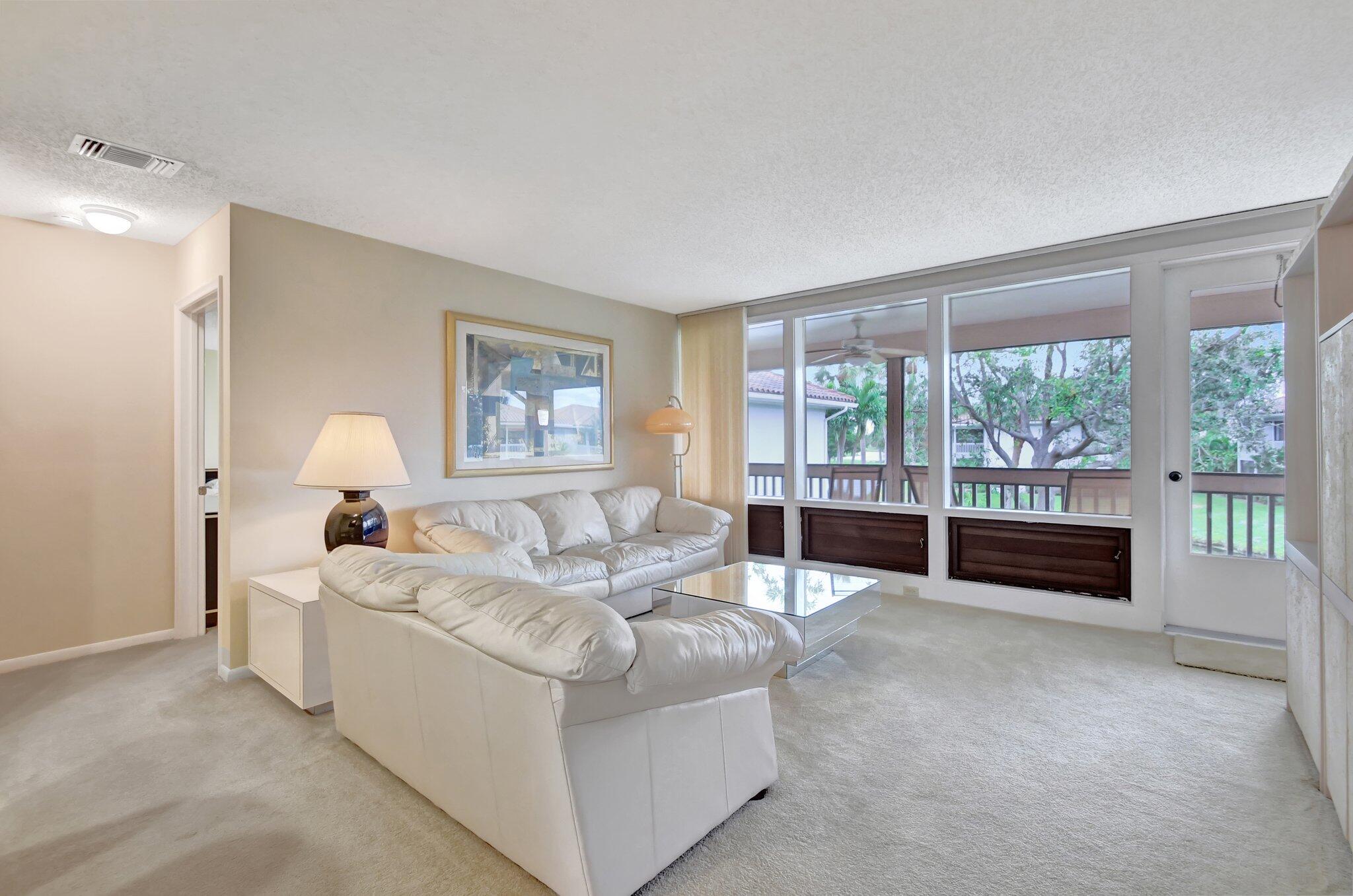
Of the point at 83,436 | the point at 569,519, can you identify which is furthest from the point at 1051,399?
the point at 83,436

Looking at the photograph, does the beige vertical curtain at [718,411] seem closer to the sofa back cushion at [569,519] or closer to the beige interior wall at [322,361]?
the sofa back cushion at [569,519]

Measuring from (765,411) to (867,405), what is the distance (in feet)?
3.52

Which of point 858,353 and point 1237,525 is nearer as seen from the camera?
point 1237,525

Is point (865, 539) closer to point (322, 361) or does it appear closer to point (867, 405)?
point (867, 405)

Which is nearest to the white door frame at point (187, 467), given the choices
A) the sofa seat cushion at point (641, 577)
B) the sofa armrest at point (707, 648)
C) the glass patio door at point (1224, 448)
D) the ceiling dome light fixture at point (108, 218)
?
the ceiling dome light fixture at point (108, 218)

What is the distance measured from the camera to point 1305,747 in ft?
7.71

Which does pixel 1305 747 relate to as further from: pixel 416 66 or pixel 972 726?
pixel 416 66

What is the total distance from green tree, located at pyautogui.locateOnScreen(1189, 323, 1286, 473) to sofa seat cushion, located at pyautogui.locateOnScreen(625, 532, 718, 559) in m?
3.21

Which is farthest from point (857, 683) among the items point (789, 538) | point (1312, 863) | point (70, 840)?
point (70, 840)

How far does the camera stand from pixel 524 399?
459 centimetres

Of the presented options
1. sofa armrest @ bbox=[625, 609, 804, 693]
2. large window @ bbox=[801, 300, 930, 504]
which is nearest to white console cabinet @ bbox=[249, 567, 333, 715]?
sofa armrest @ bbox=[625, 609, 804, 693]

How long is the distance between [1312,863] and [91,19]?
4262mm

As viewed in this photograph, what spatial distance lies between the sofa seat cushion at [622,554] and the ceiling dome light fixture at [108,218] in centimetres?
303

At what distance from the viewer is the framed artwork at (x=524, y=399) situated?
4188 millimetres
